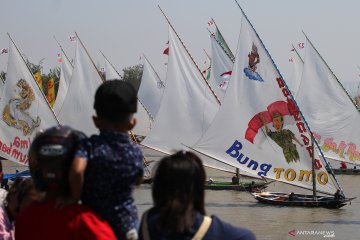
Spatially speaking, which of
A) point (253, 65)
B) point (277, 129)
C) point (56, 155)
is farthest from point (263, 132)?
point (56, 155)

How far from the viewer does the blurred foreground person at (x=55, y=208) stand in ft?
12.3

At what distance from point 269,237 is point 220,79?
23188 mm

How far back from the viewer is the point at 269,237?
21.0m

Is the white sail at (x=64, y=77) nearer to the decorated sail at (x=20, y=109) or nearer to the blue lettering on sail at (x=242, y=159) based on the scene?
the decorated sail at (x=20, y=109)

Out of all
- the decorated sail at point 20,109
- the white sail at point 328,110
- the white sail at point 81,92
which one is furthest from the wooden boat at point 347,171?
the decorated sail at point 20,109

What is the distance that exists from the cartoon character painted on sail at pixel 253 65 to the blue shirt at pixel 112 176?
24.4 meters

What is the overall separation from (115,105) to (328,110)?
3846cm

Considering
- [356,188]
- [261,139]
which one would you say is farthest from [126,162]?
[356,188]

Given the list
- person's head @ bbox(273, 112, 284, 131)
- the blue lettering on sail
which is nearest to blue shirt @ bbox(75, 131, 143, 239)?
the blue lettering on sail

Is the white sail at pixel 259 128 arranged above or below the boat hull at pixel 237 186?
above

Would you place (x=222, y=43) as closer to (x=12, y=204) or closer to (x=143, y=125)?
(x=143, y=125)

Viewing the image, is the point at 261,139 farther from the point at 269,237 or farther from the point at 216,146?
the point at 269,237

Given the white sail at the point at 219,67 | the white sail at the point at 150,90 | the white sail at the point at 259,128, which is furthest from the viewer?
the white sail at the point at 150,90

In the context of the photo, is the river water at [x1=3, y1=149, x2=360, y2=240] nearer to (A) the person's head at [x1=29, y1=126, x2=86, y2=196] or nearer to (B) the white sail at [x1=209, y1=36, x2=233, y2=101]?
(B) the white sail at [x1=209, y1=36, x2=233, y2=101]
